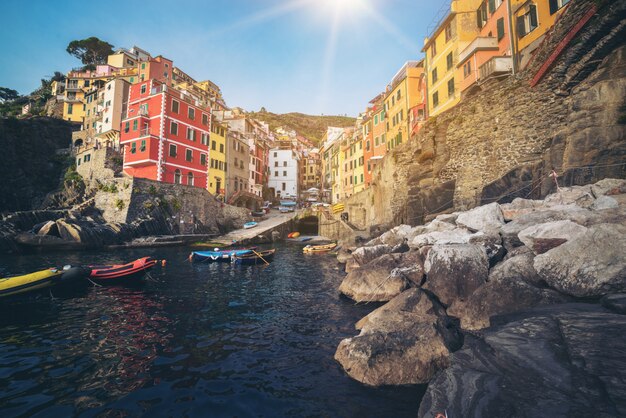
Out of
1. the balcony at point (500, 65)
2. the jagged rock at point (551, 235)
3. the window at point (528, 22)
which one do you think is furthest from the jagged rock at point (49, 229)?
the window at point (528, 22)

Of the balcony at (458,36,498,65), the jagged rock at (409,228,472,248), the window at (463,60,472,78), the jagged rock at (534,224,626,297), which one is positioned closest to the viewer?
the jagged rock at (534,224,626,297)

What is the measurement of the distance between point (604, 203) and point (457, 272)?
667 centimetres

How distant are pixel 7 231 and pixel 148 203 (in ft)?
45.1

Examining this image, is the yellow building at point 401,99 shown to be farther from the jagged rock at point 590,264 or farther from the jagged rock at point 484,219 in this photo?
A: the jagged rock at point 590,264

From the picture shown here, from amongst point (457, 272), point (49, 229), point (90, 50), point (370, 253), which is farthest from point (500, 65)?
point (90, 50)

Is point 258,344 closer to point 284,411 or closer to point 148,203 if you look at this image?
point 284,411

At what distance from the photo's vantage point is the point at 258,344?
9.16 meters

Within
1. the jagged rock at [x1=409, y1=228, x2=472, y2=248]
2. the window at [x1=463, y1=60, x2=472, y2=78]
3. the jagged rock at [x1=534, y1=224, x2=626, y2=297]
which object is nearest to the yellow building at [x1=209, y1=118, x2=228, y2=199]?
the window at [x1=463, y1=60, x2=472, y2=78]

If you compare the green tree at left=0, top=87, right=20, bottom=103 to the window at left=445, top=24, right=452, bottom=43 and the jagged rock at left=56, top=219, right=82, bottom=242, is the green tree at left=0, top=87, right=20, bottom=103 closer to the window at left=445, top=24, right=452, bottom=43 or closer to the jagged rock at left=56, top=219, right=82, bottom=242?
the jagged rock at left=56, top=219, right=82, bottom=242

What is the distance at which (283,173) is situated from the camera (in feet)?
264

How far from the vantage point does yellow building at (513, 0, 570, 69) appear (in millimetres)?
21125

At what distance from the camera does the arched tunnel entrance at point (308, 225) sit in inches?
2226

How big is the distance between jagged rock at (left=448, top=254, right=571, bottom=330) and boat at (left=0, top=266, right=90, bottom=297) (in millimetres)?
18254

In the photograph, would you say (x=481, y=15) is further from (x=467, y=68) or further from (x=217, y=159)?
(x=217, y=159)
